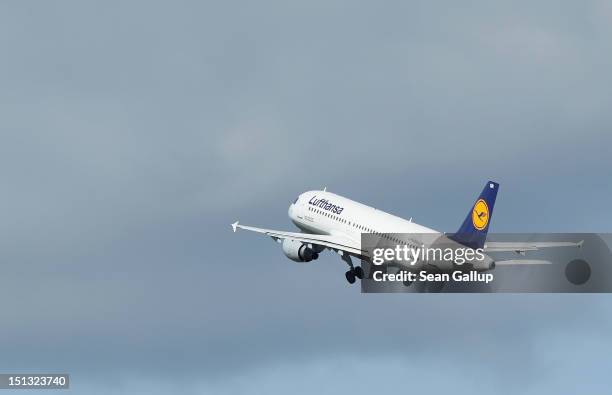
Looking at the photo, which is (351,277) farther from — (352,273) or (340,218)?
(340,218)

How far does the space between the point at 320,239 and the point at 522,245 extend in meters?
23.6

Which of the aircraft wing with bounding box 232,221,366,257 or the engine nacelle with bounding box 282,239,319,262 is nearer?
the aircraft wing with bounding box 232,221,366,257

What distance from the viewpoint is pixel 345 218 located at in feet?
529

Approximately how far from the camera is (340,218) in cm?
16212

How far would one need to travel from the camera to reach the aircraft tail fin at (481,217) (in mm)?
143125

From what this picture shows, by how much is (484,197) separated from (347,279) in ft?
73.0

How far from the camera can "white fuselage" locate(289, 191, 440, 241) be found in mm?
152600

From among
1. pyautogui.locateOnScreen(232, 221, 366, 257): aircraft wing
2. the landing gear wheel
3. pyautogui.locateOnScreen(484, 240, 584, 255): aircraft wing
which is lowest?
pyautogui.locateOnScreen(484, 240, 584, 255): aircraft wing

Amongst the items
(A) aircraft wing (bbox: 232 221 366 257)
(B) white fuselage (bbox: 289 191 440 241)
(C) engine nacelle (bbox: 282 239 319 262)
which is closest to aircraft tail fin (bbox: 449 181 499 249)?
(B) white fuselage (bbox: 289 191 440 241)

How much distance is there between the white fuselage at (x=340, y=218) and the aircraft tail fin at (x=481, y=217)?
5360 millimetres

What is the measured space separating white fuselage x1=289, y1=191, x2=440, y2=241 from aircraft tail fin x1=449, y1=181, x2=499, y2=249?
5.36m

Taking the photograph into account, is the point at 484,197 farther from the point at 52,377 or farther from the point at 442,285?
the point at 52,377

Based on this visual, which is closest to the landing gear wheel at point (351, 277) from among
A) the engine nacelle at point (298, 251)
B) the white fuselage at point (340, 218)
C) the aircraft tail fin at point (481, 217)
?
the white fuselage at point (340, 218)

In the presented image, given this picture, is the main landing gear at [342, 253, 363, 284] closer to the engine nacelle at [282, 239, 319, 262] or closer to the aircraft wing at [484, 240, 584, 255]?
the engine nacelle at [282, 239, 319, 262]
